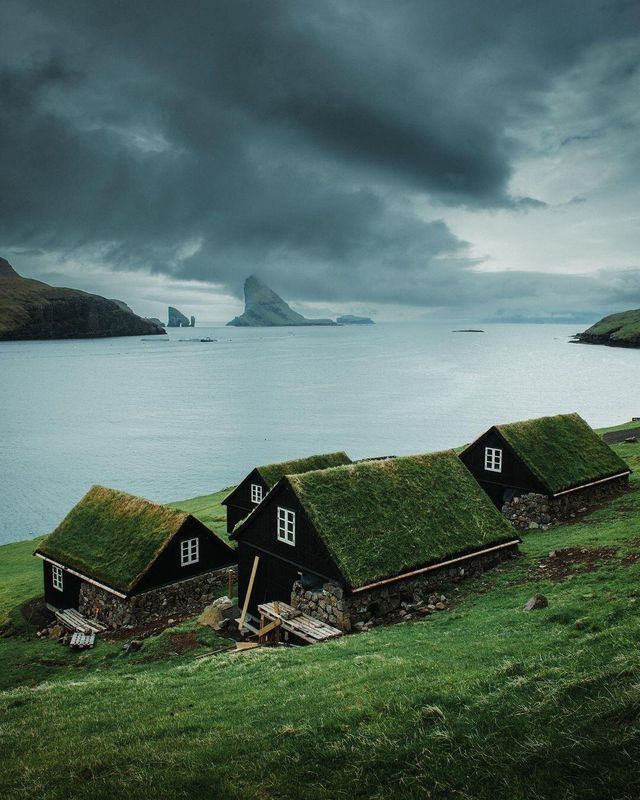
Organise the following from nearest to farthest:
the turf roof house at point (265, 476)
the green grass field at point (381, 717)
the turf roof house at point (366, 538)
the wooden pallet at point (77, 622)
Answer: the green grass field at point (381, 717), the turf roof house at point (366, 538), the wooden pallet at point (77, 622), the turf roof house at point (265, 476)

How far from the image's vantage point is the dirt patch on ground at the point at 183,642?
24.3 metres

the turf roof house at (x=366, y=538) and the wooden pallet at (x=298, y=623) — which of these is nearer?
the wooden pallet at (x=298, y=623)

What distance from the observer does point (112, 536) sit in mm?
32656

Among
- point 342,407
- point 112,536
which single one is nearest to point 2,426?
point 342,407

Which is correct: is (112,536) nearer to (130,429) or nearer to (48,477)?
(48,477)

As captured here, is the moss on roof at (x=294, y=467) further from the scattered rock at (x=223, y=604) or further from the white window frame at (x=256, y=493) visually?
the scattered rock at (x=223, y=604)

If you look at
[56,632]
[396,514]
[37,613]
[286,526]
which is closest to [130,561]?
[56,632]

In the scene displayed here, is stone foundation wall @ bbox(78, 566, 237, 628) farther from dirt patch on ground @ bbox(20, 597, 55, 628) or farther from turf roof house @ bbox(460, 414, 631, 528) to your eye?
turf roof house @ bbox(460, 414, 631, 528)

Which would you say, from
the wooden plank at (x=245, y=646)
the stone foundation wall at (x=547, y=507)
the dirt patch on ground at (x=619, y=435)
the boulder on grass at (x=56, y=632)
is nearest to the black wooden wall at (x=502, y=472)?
the stone foundation wall at (x=547, y=507)

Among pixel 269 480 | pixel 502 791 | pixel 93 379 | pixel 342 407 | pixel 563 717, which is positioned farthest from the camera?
pixel 93 379

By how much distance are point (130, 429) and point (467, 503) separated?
91347 mm

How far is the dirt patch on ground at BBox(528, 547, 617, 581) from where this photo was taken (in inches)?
950

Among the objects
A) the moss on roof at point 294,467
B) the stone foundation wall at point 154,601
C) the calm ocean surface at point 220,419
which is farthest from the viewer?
the calm ocean surface at point 220,419

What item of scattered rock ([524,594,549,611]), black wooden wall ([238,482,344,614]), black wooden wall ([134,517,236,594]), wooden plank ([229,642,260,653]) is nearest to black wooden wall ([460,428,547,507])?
scattered rock ([524,594,549,611])
